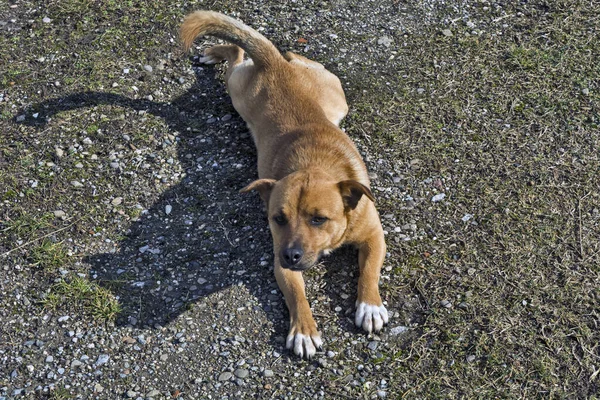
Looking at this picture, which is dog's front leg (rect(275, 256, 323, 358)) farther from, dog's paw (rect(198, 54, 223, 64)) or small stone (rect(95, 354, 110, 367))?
dog's paw (rect(198, 54, 223, 64))

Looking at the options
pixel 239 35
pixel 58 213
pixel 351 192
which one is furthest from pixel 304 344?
pixel 239 35

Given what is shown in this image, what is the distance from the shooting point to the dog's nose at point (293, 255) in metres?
4.52

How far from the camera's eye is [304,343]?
183 inches

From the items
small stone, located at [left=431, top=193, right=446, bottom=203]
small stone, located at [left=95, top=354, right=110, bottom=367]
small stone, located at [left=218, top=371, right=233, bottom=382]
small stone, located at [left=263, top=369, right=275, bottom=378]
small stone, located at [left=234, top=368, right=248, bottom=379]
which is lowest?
small stone, located at [left=95, top=354, right=110, bottom=367]

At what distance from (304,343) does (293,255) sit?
0.63 m

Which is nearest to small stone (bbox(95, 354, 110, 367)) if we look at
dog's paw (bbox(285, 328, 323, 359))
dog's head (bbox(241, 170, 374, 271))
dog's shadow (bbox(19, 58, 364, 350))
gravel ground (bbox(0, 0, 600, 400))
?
gravel ground (bbox(0, 0, 600, 400))

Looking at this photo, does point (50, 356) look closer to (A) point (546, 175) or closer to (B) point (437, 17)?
(A) point (546, 175)

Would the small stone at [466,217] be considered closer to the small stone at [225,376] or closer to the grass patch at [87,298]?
the small stone at [225,376]

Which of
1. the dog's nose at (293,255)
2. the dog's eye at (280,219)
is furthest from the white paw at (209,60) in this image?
the dog's nose at (293,255)

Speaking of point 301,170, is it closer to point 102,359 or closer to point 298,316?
point 298,316

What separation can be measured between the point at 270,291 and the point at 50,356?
5.20ft

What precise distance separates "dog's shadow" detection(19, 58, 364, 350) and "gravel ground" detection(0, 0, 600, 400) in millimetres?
17

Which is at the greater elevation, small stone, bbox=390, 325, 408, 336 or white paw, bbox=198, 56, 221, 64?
Answer: white paw, bbox=198, 56, 221, 64

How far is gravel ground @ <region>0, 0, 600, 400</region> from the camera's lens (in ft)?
15.2
